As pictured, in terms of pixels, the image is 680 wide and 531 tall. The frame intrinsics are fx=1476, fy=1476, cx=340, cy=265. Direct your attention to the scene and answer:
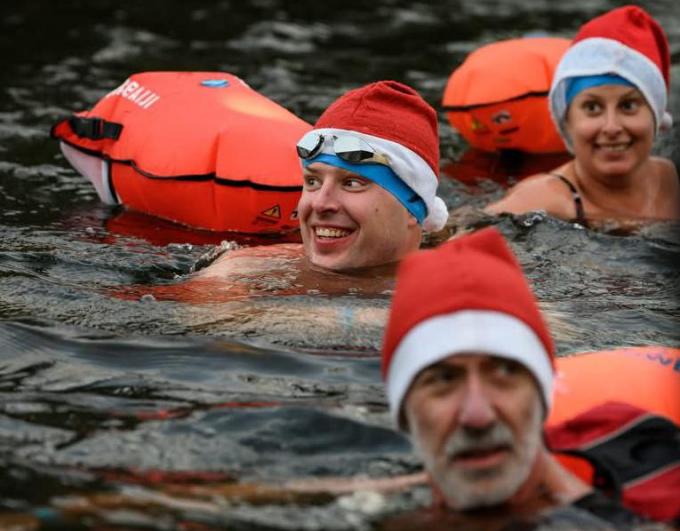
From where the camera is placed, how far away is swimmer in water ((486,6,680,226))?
28.4 ft

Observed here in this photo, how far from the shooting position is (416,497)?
14.6 feet

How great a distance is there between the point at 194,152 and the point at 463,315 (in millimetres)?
4290

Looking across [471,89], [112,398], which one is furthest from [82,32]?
[112,398]

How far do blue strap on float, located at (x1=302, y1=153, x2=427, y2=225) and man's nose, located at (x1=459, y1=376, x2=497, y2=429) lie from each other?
3.03 metres

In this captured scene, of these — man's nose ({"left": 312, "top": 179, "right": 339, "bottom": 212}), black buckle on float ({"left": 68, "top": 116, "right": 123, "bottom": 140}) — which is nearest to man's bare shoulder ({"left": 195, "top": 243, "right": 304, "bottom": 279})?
man's nose ({"left": 312, "top": 179, "right": 339, "bottom": 212})

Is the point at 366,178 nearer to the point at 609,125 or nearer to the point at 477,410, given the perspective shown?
the point at 609,125

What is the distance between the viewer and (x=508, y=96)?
9.86m

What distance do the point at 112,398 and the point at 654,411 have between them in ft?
6.57

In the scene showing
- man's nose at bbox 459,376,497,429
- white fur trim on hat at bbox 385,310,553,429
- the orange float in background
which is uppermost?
white fur trim on hat at bbox 385,310,553,429

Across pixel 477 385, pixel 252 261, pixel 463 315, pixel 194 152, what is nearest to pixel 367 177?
pixel 252 261

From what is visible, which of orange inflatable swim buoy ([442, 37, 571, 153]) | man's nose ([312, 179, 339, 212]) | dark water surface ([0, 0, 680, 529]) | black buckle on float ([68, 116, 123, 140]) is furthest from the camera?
orange inflatable swim buoy ([442, 37, 571, 153])

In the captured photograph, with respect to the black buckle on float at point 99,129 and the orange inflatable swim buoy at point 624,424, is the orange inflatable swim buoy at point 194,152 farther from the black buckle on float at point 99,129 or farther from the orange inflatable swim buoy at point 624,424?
the orange inflatable swim buoy at point 624,424

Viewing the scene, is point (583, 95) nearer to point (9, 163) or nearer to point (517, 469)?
point (9, 163)

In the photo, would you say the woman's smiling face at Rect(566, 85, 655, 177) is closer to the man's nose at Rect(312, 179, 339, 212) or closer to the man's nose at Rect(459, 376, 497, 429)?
the man's nose at Rect(312, 179, 339, 212)
